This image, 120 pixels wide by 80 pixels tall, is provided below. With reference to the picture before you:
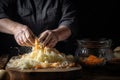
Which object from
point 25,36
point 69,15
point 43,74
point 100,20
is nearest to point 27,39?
point 25,36

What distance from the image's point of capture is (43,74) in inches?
67.2

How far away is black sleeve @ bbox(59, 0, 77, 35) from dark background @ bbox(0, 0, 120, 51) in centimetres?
59

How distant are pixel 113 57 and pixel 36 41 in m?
0.59

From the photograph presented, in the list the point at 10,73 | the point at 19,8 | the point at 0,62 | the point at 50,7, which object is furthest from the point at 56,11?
the point at 10,73

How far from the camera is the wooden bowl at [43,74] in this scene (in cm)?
171

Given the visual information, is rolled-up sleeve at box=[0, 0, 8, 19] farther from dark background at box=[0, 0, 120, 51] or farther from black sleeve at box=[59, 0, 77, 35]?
dark background at box=[0, 0, 120, 51]

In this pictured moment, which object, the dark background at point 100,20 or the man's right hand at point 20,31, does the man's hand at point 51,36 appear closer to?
the man's right hand at point 20,31

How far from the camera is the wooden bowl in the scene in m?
1.71

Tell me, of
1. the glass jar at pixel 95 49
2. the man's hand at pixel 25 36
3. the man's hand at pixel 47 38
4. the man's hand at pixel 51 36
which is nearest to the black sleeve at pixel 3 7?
the man's hand at pixel 25 36

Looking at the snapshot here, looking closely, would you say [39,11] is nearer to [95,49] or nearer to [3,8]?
[3,8]

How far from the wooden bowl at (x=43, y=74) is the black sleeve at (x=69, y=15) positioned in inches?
32.4

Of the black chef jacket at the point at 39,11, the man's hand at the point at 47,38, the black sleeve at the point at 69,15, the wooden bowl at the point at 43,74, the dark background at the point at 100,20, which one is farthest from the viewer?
the dark background at the point at 100,20

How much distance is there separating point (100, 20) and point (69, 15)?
2.54 ft

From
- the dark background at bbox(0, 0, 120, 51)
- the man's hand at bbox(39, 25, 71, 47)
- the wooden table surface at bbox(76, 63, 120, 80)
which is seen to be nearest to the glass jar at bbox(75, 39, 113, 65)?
the wooden table surface at bbox(76, 63, 120, 80)
